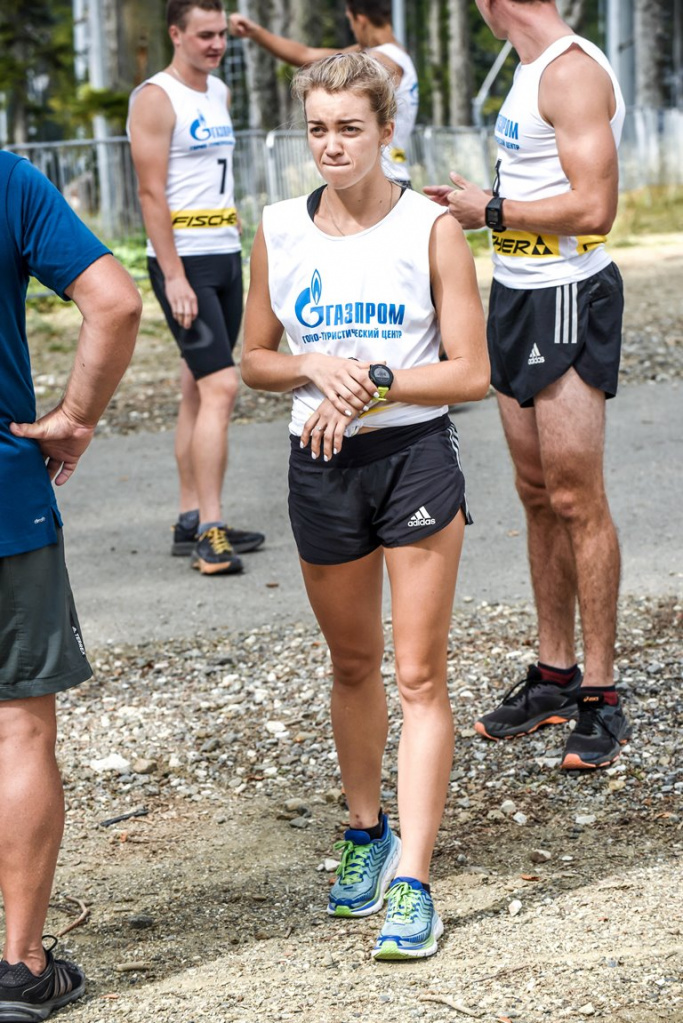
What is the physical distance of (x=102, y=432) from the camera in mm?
10195

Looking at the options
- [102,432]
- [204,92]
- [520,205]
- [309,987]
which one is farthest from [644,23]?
[309,987]

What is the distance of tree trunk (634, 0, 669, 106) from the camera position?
100ft

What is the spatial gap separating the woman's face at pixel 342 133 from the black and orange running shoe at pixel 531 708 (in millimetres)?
2169

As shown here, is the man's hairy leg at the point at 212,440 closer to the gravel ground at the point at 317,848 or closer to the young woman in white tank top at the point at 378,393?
the gravel ground at the point at 317,848

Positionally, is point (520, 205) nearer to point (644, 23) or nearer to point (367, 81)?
point (367, 81)

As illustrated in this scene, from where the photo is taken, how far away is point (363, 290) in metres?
3.44

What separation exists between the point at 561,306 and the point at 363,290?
131 centimetres

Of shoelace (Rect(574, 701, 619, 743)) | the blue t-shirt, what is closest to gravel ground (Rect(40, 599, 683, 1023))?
shoelace (Rect(574, 701, 619, 743))

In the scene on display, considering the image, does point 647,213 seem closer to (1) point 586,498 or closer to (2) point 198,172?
(2) point 198,172

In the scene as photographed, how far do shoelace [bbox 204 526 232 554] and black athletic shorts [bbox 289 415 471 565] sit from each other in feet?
11.0

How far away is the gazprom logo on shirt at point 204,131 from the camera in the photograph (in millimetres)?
6867

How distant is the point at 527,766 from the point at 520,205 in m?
1.81

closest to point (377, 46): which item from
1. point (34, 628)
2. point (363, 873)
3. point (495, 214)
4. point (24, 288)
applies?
point (495, 214)

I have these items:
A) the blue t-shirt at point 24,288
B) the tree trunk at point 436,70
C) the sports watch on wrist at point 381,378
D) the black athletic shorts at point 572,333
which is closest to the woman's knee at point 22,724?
the blue t-shirt at point 24,288
